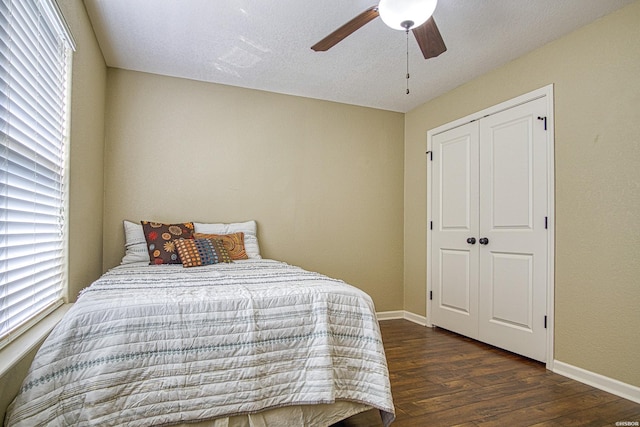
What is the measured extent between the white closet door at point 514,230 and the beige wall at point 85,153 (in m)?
3.11

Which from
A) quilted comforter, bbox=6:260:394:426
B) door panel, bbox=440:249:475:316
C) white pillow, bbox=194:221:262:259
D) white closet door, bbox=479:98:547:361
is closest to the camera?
quilted comforter, bbox=6:260:394:426

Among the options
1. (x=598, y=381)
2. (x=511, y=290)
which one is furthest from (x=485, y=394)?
(x=511, y=290)

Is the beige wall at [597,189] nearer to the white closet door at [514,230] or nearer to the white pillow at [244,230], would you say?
the white closet door at [514,230]


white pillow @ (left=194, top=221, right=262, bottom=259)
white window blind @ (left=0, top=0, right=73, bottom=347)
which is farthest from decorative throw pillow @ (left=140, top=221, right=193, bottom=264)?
white window blind @ (left=0, top=0, right=73, bottom=347)

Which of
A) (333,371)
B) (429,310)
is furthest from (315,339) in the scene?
(429,310)

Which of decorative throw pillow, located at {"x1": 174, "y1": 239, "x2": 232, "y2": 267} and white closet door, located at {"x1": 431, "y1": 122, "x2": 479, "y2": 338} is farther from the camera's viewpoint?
white closet door, located at {"x1": 431, "y1": 122, "x2": 479, "y2": 338}

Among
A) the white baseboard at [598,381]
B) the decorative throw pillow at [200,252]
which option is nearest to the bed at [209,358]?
the decorative throw pillow at [200,252]

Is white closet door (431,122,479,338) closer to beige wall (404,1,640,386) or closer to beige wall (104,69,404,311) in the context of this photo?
beige wall (104,69,404,311)

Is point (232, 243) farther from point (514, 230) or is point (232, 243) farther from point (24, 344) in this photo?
point (514, 230)

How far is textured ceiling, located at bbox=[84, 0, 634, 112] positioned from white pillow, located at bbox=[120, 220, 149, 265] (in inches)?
55.6

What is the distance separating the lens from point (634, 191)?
220cm

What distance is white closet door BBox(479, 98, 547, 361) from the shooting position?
2.75m

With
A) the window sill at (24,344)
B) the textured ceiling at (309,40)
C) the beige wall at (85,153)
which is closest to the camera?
the window sill at (24,344)

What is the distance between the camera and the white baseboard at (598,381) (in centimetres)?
214
